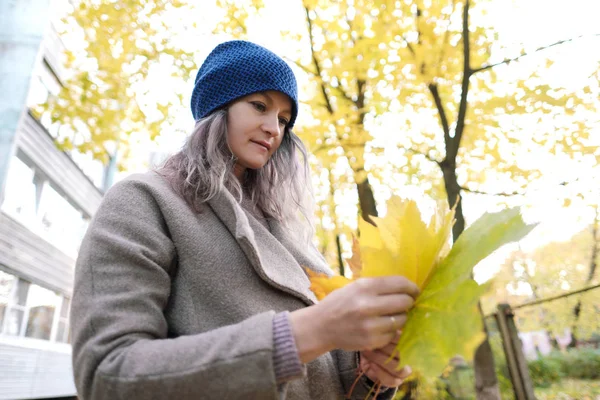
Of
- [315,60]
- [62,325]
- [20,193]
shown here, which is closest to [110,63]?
[315,60]

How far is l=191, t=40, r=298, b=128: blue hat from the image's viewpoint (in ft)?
4.99

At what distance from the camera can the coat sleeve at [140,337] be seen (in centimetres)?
77

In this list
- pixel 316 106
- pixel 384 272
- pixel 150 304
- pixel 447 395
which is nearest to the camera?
pixel 384 272

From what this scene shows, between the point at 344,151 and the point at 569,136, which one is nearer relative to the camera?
the point at 569,136

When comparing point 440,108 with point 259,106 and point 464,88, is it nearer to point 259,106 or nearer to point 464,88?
point 464,88

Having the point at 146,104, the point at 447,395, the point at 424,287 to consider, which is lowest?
the point at 447,395

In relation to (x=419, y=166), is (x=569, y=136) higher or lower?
lower

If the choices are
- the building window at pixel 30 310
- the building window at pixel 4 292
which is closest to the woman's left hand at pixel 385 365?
the building window at pixel 30 310

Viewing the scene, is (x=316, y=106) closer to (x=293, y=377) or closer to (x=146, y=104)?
(x=146, y=104)

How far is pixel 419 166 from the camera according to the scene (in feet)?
18.6

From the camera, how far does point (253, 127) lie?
1521mm

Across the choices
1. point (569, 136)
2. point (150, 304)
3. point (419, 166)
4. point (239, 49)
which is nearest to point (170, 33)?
point (419, 166)

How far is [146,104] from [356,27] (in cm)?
262

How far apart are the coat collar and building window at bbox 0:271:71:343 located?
7.57m
